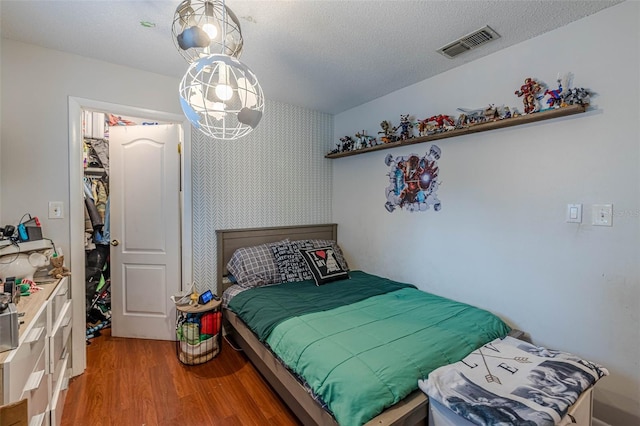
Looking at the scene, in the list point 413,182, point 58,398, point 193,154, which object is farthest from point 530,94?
point 58,398

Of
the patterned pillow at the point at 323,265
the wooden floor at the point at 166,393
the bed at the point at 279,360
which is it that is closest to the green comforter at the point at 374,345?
the bed at the point at 279,360

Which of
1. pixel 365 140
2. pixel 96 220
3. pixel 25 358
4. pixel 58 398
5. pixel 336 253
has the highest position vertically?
pixel 365 140

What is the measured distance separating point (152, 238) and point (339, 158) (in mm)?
2218

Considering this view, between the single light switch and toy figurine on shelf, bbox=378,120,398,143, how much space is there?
1443 mm

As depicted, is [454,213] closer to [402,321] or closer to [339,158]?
[402,321]

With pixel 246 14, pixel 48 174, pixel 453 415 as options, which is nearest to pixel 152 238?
pixel 48 174

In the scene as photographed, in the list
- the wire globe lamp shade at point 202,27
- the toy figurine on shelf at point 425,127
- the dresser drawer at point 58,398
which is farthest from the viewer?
the toy figurine on shelf at point 425,127

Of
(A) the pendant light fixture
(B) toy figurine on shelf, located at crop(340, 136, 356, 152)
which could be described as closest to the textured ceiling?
(A) the pendant light fixture

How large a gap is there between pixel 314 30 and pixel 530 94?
4.83 ft

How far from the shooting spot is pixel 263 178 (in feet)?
10.4

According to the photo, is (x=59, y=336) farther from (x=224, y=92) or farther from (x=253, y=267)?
(x=224, y=92)

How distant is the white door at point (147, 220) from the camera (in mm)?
2793

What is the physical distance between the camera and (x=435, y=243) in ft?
8.45

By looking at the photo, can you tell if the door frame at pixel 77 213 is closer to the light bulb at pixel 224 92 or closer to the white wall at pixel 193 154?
the white wall at pixel 193 154
